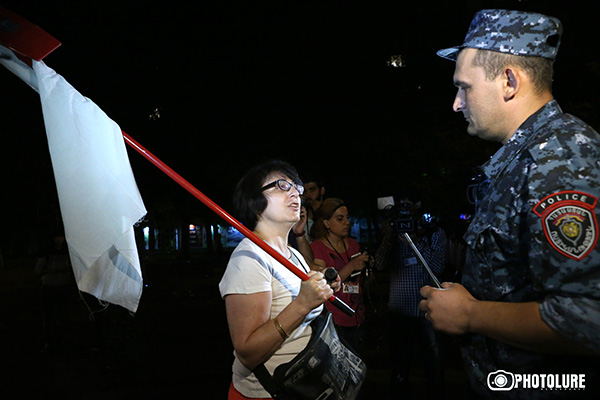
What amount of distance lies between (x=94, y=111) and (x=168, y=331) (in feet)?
34.0

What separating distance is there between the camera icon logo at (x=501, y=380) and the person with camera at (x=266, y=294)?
970 mm

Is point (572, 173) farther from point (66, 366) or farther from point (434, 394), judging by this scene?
point (66, 366)

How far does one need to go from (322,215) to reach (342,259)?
55 centimetres

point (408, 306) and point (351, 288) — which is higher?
point (351, 288)

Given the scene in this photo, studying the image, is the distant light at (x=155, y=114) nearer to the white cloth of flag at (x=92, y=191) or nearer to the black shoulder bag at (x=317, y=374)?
the white cloth of flag at (x=92, y=191)

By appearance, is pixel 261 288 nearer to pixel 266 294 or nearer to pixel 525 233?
pixel 266 294

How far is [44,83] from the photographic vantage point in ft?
8.65

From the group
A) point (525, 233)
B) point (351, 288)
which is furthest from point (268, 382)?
point (351, 288)

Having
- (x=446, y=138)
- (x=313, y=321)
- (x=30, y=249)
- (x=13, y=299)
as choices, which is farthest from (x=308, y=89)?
(x=30, y=249)

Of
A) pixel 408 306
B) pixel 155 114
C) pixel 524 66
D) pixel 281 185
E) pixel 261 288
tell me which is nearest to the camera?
pixel 524 66

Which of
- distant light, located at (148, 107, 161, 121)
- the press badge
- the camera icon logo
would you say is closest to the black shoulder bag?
the camera icon logo

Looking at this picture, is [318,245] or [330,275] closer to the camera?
[330,275]

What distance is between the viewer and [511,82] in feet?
6.98

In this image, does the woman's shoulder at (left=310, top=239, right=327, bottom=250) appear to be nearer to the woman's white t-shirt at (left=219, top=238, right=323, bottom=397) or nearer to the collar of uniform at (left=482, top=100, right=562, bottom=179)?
the woman's white t-shirt at (left=219, top=238, right=323, bottom=397)
